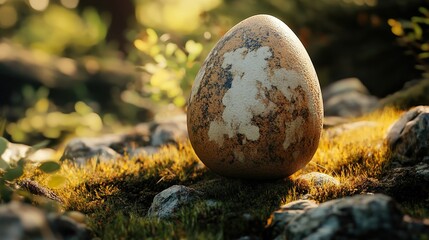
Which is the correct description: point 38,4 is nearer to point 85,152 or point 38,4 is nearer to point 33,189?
point 85,152

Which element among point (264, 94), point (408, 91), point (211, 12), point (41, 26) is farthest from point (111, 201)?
point (41, 26)

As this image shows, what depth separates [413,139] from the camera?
451 cm

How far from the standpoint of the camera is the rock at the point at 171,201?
12.7ft

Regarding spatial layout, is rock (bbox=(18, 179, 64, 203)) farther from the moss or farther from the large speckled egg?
the large speckled egg

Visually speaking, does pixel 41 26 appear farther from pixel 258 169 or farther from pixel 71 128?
pixel 258 169

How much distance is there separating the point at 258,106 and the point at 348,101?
4521mm

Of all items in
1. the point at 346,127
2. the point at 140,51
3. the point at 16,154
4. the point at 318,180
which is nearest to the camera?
the point at 318,180

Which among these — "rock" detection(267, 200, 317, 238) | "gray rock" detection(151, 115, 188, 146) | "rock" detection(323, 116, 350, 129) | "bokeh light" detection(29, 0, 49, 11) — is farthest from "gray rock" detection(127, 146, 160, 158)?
"bokeh light" detection(29, 0, 49, 11)

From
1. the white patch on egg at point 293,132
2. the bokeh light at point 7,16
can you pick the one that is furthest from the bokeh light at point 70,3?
the white patch on egg at point 293,132

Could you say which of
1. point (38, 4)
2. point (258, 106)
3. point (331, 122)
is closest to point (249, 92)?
point (258, 106)

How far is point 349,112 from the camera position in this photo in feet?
26.3

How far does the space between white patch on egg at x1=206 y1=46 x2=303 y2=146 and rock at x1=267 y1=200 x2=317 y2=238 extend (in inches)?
28.7

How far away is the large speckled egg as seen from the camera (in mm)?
4016

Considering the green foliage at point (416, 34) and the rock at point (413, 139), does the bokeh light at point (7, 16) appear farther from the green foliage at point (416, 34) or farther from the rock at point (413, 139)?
the rock at point (413, 139)
